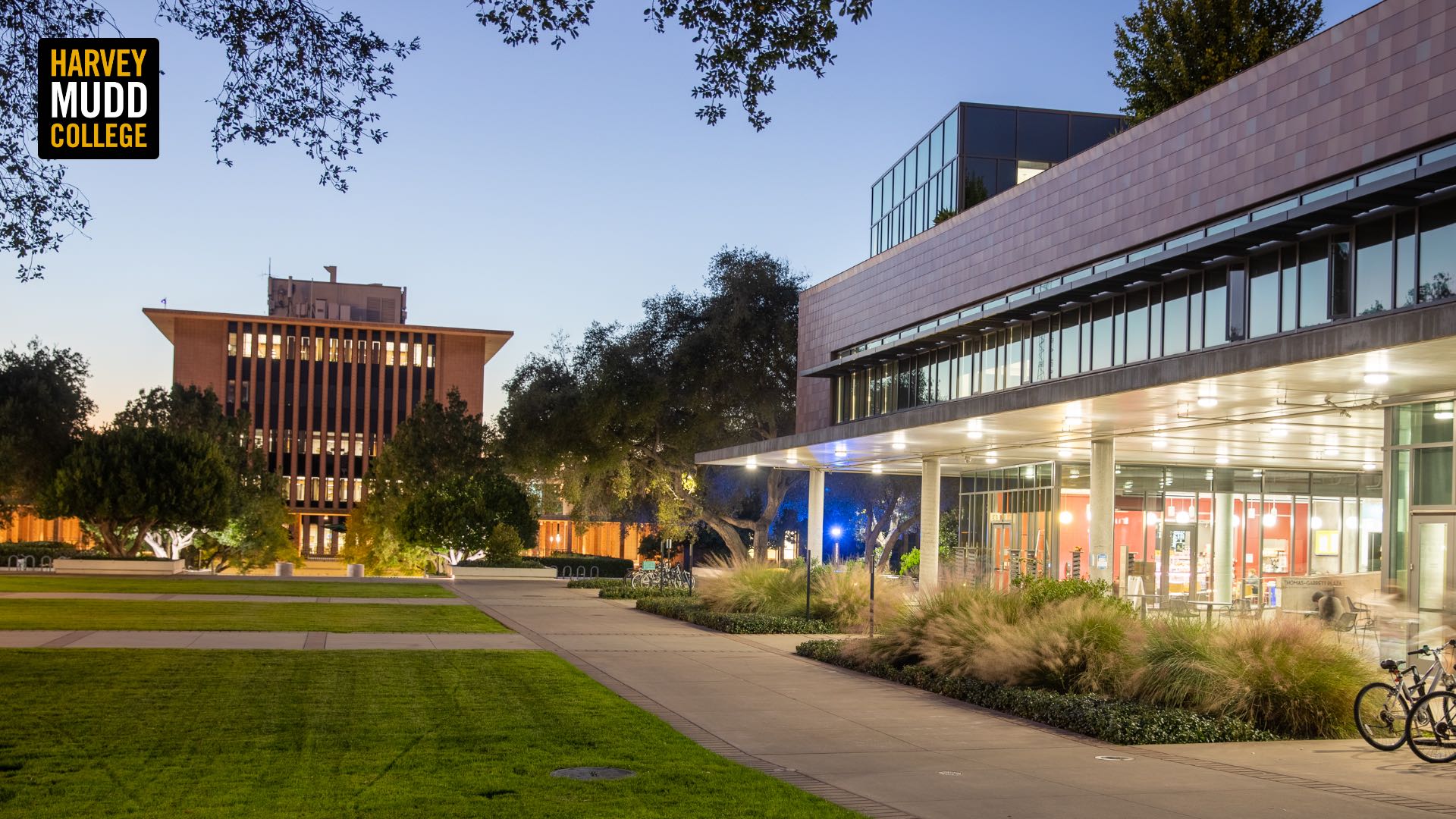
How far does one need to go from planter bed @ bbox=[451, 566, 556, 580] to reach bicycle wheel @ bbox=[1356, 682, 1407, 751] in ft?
116

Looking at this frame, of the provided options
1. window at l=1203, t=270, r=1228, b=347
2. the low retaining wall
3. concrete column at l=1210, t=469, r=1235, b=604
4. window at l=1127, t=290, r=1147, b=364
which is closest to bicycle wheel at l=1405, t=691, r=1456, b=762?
window at l=1203, t=270, r=1228, b=347

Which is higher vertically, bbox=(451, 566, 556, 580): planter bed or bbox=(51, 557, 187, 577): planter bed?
bbox=(51, 557, 187, 577): planter bed

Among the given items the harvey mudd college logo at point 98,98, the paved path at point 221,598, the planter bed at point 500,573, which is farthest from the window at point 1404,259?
the planter bed at point 500,573

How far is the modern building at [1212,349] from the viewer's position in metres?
15.5

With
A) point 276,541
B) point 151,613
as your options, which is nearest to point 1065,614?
point 151,613

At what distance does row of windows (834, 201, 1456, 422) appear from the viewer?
19828 millimetres

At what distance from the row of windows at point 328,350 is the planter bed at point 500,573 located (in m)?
55.8

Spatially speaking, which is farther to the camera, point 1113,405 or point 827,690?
point 1113,405

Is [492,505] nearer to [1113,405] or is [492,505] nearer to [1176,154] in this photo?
[1176,154]

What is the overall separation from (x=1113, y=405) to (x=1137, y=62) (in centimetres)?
2646

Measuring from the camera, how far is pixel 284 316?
9906 centimetres

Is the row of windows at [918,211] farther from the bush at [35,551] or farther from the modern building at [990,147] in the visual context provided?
the bush at [35,551]

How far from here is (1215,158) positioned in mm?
24047

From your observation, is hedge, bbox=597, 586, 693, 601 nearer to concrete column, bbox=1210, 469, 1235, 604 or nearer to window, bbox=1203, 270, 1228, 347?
concrete column, bbox=1210, 469, 1235, 604
